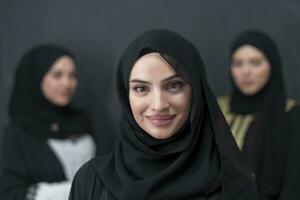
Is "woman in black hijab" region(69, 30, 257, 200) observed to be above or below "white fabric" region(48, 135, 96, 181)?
above

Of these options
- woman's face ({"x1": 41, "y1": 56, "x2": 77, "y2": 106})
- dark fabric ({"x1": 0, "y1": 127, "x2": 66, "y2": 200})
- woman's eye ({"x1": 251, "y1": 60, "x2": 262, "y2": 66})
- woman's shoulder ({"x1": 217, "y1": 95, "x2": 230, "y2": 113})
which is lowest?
dark fabric ({"x1": 0, "y1": 127, "x2": 66, "y2": 200})

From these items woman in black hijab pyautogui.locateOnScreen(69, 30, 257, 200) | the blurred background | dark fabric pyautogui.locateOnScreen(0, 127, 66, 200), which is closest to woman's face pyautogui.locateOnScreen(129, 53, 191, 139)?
woman in black hijab pyautogui.locateOnScreen(69, 30, 257, 200)

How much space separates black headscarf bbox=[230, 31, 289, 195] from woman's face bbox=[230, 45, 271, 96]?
0.08ft

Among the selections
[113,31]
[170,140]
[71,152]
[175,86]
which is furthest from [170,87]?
[113,31]

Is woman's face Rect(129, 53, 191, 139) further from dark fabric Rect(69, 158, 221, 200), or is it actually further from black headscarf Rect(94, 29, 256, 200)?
dark fabric Rect(69, 158, 221, 200)

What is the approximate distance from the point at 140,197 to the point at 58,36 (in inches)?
68.2

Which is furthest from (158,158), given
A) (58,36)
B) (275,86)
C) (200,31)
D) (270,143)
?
(58,36)

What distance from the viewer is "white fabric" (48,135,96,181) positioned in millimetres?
2294

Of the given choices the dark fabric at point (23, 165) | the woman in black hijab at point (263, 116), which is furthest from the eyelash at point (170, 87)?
the dark fabric at point (23, 165)

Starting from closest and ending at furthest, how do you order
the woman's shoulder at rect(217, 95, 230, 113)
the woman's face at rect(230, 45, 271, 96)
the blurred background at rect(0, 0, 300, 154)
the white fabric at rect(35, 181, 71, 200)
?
the white fabric at rect(35, 181, 71, 200)
the woman's face at rect(230, 45, 271, 96)
the woman's shoulder at rect(217, 95, 230, 113)
the blurred background at rect(0, 0, 300, 154)

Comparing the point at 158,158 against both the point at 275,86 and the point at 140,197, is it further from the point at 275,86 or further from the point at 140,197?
the point at 275,86

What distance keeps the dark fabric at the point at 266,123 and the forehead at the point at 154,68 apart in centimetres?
103

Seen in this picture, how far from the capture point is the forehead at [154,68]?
129 cm

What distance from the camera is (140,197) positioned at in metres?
1.29
